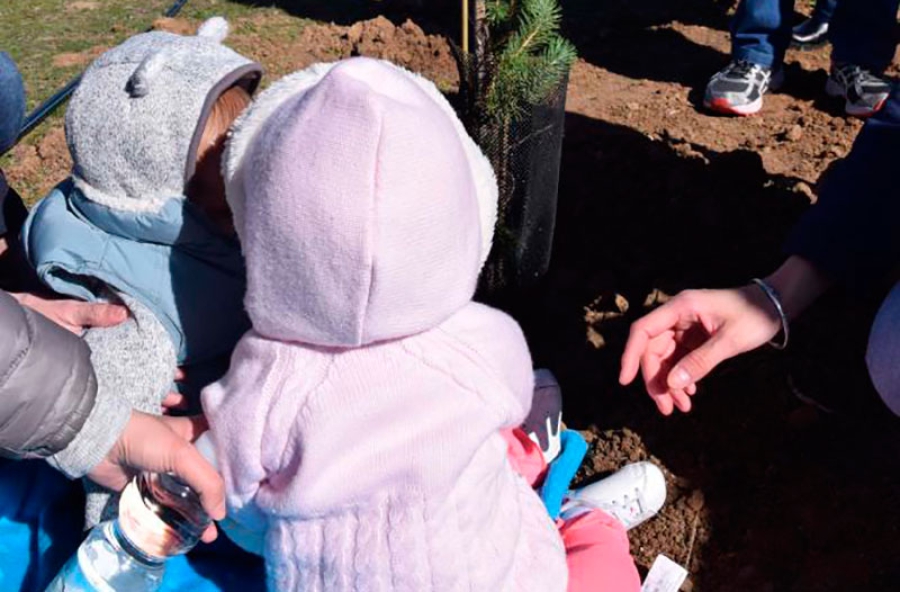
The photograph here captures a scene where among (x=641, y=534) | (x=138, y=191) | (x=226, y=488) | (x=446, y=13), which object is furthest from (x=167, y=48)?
(x=446, y=13)

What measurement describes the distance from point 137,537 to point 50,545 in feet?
1.12

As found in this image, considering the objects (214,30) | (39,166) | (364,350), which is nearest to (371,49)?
(39,166)

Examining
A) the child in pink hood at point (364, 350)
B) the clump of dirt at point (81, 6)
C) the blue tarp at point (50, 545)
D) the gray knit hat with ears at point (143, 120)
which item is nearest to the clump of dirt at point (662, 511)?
the child in pink hood at point (364, 350)

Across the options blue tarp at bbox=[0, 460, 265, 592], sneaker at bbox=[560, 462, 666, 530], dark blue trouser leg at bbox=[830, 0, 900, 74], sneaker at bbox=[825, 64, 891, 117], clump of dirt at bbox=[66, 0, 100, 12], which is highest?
dark blue trouser leg at bbox=[830, 0, 900, 74]

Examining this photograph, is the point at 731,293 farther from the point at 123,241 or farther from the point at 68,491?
the point at 68,491

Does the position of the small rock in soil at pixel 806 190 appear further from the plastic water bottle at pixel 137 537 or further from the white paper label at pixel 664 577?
the plastic water bottle at pixel 137 537

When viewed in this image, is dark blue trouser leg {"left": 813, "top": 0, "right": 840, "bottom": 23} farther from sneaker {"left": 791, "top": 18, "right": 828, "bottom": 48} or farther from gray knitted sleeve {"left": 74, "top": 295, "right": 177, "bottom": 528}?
gray knitted sleeve {"left": 74, "top": 295, "right": 177, "bottom": 528}

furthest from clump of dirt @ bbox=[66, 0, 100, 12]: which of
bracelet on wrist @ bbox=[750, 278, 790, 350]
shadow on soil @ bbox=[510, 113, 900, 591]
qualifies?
bracelet on wrist @ bbox=[750, 278, 790, 350]

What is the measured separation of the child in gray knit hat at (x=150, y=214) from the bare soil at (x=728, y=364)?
1.07 metres

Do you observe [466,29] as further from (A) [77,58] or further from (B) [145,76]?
(A) [77,58]

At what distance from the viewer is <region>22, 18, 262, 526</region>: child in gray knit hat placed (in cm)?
154

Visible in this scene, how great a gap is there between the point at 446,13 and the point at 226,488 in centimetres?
369

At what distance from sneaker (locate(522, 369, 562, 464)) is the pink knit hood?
0.76 m

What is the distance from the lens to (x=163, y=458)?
Result: 4.55 feet
